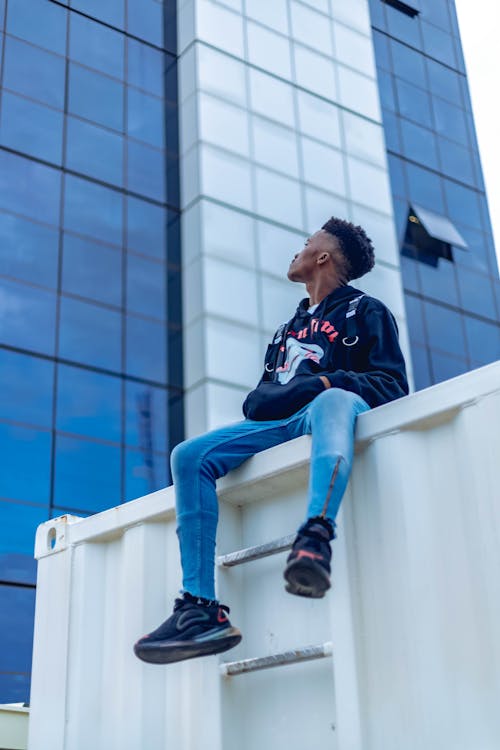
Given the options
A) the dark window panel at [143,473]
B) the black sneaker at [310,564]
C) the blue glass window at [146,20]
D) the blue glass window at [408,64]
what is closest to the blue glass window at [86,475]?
the dark window panel at [143,473]

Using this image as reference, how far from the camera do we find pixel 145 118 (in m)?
22.0

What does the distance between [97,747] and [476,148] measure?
27.3m

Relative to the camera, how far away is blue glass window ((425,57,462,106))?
95.0 feet

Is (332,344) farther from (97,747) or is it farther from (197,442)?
(97,747)

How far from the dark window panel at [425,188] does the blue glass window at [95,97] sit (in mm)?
8285

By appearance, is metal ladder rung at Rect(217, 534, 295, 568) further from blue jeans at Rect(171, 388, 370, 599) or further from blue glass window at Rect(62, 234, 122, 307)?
blue glass window at Rect(62, 234, 122, 307)

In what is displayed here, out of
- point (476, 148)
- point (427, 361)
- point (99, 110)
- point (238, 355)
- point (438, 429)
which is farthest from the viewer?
point (476, 148)

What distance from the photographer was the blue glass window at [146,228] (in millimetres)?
20859

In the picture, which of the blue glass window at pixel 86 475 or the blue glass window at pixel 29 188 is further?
the blue glass window at pixel 29 188

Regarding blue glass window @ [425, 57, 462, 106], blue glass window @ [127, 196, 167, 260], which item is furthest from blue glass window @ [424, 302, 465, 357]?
blue glass window @ [127, 196, 167, 260]

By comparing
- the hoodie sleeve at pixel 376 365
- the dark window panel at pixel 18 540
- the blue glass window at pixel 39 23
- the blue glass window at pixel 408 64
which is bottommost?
the hoodie sleeve at pixel 376 365

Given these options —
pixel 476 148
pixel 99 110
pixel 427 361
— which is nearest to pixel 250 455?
pixel 99 110

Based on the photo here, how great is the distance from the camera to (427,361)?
79.8 feet

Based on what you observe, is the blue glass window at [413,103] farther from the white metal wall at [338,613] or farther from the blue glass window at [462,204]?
the white metal wall at [338,613]
